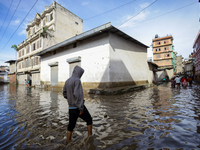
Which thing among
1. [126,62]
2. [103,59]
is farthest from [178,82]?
[103,59]

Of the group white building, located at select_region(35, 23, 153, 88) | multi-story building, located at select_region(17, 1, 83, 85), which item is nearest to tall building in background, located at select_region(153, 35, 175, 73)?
white building, located at select_region(35, 23, 153, 88)

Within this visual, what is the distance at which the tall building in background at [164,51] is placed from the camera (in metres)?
43.5

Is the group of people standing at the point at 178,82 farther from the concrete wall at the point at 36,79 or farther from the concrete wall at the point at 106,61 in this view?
the concrete wall at the point at 36,79

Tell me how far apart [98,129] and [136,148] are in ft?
3.62

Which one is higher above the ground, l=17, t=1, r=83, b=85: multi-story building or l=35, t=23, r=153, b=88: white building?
l=17, t=1, r=83, b=85: multi-story building

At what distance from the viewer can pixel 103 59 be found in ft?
35.0

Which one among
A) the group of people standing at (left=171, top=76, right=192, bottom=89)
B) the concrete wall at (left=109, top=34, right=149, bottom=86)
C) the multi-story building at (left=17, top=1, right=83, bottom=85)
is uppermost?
the multi-story building at (left=17, top=1, right=83, bottom=85)

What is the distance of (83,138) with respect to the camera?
2533 mm

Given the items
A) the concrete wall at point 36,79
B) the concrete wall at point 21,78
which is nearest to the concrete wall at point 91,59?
the concrete wall at point 36,79

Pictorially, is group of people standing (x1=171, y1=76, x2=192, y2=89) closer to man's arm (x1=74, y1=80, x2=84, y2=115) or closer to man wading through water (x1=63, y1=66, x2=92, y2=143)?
man wading through water (x1=63, y1=66, x2=92, y2=143)

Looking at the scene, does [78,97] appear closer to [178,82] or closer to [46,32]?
[178,82]

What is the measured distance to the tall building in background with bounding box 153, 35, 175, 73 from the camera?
1711 inches

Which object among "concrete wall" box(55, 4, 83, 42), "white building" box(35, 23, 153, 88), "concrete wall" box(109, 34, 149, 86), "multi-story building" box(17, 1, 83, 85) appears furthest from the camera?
"concrete wall" box(55, 4, 83, 42)

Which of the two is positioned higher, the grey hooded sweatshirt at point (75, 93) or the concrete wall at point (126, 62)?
the concrete wall at point (126, 62)
